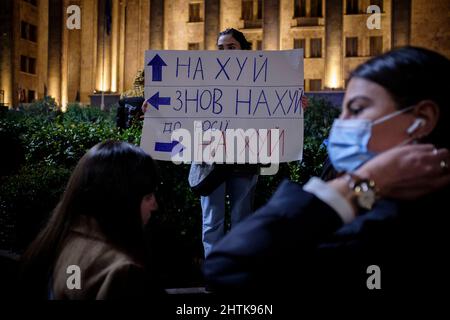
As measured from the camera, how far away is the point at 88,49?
50156 millimetres

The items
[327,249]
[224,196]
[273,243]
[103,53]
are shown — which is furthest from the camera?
[103,53]

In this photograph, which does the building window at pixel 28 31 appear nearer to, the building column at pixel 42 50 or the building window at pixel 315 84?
the building column at pixel 42 50

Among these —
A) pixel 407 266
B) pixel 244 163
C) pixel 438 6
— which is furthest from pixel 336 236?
pixel 438 6

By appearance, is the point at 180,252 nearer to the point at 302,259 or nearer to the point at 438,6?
the point at 302,259

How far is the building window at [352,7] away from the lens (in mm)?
46344

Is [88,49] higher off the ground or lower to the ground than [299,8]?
lower

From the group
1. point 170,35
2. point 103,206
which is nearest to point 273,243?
point 103,206

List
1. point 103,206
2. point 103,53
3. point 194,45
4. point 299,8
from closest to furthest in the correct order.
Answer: point 103,206 → point 299,8 → point 103,53 → point 194,45

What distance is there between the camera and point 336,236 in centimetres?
155

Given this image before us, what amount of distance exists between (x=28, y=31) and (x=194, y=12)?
14.3 m

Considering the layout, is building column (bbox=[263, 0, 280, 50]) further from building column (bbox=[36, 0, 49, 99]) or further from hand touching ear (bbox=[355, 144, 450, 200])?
hand touching ear (bbox=[355, 144, 450, 200])

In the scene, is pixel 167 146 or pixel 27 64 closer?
pixel 167 146

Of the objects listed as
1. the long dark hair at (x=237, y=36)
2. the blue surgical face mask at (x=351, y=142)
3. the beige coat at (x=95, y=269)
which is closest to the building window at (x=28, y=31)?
the long dark hair at (x=237, y=36)

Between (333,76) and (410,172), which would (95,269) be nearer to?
(410,172)
